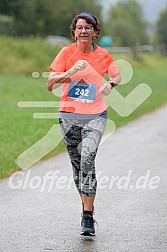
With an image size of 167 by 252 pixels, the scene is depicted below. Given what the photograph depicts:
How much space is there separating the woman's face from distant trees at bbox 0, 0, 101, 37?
43129 millimetres

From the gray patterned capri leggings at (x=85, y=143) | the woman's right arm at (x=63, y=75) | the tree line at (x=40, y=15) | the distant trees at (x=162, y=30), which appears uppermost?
the distant trees at (x=162, y=30)

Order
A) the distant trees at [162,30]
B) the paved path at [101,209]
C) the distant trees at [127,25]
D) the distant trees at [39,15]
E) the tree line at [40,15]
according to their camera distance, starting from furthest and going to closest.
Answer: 1. the distant trees at [162,30]
2. the distant trees at [127,25]
3. the distant trees at [39,15]
4. the tree line at [40,15]
5. the paved path at [101,209]

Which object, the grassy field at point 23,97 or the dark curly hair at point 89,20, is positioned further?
the grassy field at point 23,97

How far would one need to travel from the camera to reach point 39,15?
5944cm

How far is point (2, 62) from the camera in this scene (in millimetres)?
41219

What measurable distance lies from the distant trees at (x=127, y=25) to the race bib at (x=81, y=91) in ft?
246

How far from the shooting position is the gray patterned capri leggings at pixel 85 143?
281 inches

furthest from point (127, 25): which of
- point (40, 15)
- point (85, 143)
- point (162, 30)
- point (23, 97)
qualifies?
point (85, 143)

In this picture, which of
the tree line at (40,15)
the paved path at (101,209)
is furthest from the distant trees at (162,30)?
the paved path at (101,209)

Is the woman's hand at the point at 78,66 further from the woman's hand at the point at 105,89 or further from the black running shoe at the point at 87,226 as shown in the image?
the black running shoe at the point at 87,226

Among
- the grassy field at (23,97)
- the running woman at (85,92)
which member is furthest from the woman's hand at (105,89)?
the grassy field at (23,97)

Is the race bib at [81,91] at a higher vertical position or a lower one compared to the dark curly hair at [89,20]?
lower

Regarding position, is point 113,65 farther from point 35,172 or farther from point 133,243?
point 35,172

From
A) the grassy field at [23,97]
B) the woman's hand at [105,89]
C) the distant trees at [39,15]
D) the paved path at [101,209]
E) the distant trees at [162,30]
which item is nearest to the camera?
the paved path at [101,209]
